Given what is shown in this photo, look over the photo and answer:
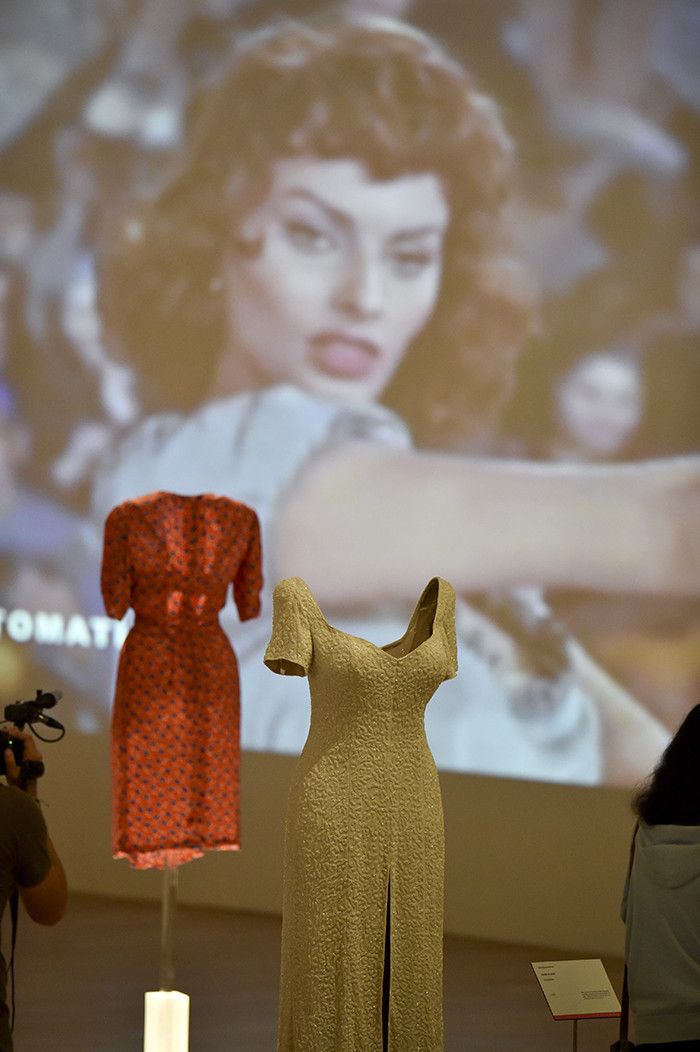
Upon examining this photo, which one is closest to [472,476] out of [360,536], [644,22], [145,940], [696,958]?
[360,536]

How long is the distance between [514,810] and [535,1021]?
1.19m

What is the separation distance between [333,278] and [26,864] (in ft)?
11.7

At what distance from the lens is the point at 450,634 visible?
3.28 metres

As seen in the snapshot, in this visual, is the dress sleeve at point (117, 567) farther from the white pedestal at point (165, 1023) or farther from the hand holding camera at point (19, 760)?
the hand holding camera at point (19, 760)

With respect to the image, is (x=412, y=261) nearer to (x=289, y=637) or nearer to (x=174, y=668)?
(x=174, y=668)

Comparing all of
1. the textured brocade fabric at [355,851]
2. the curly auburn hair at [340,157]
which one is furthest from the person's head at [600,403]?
the textured brocade fabric at [355,851]

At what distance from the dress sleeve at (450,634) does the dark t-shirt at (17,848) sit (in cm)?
107

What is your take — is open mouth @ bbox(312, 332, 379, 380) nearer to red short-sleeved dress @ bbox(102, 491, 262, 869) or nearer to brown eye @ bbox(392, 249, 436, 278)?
brown eye @ bbox(392, 249, 436, 278)

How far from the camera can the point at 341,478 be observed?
5.63 meters

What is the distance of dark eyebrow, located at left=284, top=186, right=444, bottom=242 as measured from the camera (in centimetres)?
552

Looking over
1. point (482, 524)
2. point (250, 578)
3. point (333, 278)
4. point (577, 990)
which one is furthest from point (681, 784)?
point (333, 278)

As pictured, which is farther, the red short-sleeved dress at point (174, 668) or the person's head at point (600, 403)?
the person's head at point (600, 403)

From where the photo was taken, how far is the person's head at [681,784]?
272 centimetres

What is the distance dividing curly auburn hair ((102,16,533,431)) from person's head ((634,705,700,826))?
2847mm
